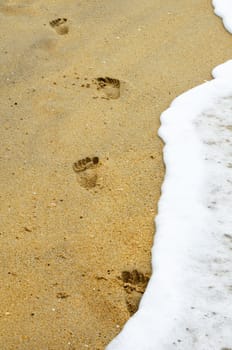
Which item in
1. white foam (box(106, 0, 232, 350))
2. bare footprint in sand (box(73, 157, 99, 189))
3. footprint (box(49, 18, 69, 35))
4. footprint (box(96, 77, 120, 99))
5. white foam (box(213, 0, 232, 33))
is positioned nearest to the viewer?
white foam (box(106, 0, 232, 350))

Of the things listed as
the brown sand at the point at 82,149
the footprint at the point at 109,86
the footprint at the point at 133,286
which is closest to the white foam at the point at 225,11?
the brown sand at the point at 82,149

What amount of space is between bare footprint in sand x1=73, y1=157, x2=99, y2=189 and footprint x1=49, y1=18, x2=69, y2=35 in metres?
1.16

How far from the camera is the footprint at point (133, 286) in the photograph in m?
Result: 2.26

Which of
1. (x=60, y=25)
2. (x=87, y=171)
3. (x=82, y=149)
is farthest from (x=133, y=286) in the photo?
(x=60, y=25)

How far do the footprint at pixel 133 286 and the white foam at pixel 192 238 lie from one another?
0.09 ft

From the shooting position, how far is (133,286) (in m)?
2.32

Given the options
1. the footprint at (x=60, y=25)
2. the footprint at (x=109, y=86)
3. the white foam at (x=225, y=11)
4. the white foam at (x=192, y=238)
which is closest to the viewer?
the white foam at (x=192, y=238)

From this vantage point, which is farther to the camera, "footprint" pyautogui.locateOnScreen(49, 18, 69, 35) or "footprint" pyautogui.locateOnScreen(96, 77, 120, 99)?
"footprint" pyautogui.locateOnScreen(49, 18, 69, 35)

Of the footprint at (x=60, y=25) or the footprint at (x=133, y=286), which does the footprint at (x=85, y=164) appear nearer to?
the footprint at (x=133, y=286)

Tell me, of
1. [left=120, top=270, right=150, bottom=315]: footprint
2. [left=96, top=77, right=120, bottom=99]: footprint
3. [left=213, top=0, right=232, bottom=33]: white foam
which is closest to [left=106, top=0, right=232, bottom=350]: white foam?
[left=120, top=270, right=150, bottom=315]: footprint

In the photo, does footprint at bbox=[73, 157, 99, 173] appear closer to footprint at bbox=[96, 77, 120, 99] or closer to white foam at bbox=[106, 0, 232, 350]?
white foam at bbox=[106, 0, 232, 350]

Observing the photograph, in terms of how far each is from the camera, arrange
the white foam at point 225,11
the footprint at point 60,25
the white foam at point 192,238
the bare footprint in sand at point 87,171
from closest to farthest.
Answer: the white foam at point 192,238, the bare footprint in sand at point 87,171, the footprint at point 60,25, the white foam at point 225,11

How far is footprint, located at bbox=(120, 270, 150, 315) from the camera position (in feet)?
7.41

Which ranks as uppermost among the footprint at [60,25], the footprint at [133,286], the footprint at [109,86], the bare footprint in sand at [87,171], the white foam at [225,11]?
the white foam at [225,11]
